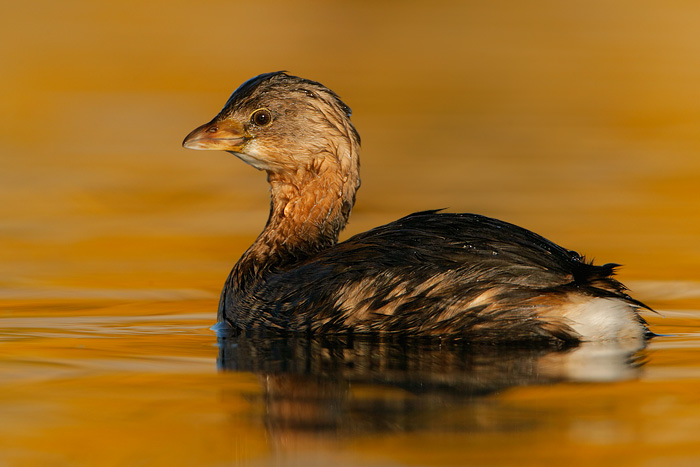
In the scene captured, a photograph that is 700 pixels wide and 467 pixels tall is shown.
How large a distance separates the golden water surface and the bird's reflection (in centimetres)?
2

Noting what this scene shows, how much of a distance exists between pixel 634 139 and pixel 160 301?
9218mm

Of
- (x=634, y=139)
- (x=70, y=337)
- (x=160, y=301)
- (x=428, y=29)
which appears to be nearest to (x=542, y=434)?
(x=70, y=337)

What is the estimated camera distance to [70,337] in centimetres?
703

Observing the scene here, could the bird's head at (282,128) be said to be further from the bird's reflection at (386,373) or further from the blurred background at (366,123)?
the blurred background at (366,123)

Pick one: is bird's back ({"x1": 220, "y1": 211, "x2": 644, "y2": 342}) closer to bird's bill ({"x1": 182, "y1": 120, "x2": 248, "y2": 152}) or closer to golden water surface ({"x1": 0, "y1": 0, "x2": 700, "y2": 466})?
golden water surface ({"x1": 0, "y1": 0, "x2": 700, "y2": 466})

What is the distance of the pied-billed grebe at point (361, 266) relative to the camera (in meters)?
6.40

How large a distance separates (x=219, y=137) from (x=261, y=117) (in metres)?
0.29

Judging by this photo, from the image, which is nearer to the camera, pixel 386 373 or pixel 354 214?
pixel 386 373

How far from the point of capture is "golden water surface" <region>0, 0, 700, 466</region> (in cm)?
490

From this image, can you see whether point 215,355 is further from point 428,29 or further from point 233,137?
point 428,29

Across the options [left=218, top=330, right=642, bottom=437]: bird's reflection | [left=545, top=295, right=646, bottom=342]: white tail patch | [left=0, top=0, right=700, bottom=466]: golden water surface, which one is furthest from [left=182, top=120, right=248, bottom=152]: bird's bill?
[left=545, top=295, right=646, bottom=342]: white tail patch

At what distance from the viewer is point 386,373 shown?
5.88 m

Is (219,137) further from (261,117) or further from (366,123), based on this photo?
(366,123)

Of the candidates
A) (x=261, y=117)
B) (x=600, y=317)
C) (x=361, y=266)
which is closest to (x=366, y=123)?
(x=261, y=117)
